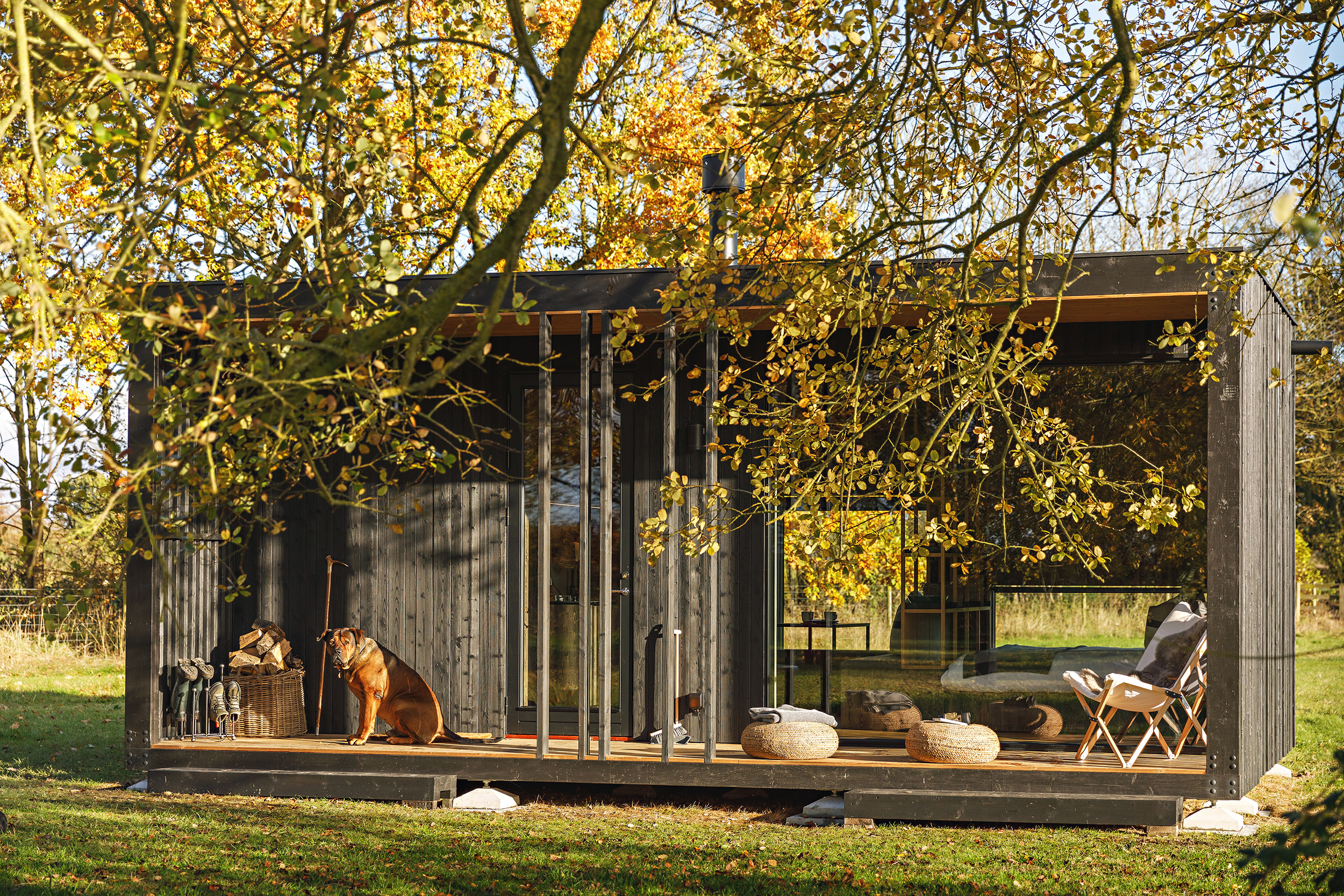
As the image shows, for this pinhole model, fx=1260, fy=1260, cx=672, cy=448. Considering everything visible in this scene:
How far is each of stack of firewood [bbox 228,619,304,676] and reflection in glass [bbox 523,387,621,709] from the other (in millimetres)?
1570

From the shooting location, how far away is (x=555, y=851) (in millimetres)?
5910

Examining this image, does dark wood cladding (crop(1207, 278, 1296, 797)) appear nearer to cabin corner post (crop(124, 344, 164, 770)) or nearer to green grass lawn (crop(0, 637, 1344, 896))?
green grass lawn (crop(0, 637, 1344, 896))

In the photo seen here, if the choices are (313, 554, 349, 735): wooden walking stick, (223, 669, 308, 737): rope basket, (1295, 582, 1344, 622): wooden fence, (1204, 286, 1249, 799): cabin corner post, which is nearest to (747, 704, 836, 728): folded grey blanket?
(1204, 286, 1249, 799): cabin corner post

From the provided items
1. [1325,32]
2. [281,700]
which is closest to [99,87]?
[1325,32]

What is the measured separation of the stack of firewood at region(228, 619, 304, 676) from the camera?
7.89 m

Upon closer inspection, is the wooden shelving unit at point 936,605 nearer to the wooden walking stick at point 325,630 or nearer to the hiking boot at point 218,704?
the wooden walking stick at point 325,630

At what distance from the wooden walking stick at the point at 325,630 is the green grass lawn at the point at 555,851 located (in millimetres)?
1017

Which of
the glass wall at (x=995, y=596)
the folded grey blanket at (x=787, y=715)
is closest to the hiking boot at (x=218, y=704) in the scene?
the folded grey blanket at (x=787, y=715)

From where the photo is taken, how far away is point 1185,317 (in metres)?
7.08

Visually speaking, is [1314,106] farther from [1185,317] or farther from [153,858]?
[153,858]

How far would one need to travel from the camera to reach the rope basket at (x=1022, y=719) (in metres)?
7.78

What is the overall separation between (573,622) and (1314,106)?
5.03 meters

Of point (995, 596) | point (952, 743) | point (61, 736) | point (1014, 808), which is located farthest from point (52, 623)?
point (1014, 808)

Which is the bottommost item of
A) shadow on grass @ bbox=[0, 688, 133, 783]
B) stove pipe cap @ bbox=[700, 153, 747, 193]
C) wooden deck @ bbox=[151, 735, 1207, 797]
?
shadow on grass @ bbox=[0, 688, 133, 783]
